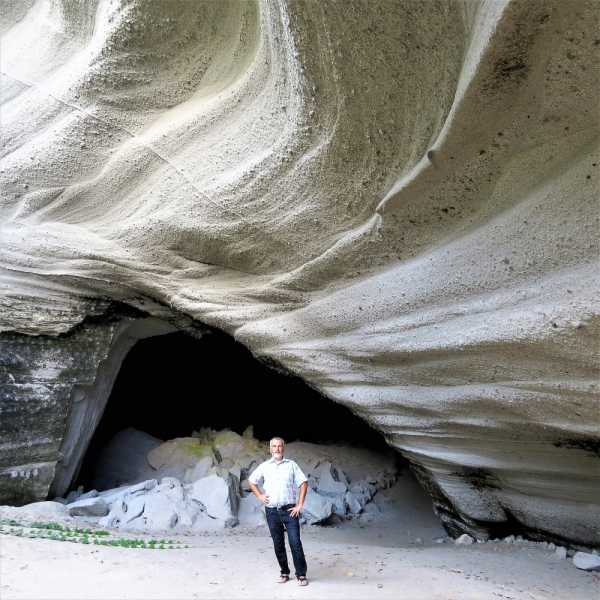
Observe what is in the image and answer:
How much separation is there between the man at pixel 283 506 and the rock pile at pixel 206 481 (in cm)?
186

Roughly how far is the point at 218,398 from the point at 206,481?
2.67m

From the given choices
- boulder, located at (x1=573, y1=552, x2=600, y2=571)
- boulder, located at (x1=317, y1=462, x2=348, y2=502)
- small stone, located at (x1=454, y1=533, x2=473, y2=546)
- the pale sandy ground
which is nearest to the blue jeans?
the pale sandy ground

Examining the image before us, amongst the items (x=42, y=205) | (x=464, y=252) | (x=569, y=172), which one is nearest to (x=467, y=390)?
(x=464, y=252)

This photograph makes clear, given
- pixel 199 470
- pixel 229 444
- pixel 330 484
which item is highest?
pixel 229 444

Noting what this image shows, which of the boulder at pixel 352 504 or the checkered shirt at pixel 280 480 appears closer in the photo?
the checkered shirt at pixel 280 480

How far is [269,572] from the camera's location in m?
2.49

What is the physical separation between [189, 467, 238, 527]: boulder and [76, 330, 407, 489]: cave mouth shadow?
216cm

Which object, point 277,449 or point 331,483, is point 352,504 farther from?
point 277,449

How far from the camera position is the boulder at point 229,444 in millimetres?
5133

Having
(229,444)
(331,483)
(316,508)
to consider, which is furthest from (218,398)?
(316,508)

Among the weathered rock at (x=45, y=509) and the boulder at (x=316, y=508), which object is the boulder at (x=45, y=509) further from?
the boulder at (x=316, y=508)

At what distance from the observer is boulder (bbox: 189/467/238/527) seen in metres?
3.98

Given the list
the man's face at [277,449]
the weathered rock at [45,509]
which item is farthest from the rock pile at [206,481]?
the man's face at [277,449]

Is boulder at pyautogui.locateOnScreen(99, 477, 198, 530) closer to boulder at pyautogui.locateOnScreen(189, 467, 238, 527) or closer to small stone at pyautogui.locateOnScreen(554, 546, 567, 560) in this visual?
boulder at pyautogui.locateOnScreen(189, 467, 238, 527)
